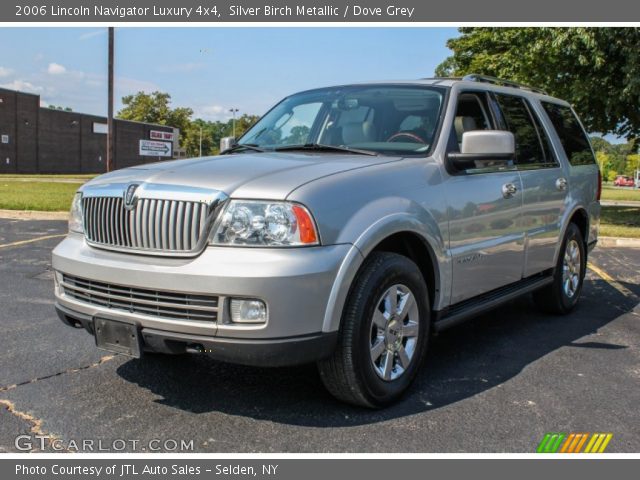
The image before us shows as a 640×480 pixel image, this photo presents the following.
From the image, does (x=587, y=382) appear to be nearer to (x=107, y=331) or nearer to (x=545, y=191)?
(x=545, y=191)

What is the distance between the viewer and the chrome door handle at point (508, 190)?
15.3 ft

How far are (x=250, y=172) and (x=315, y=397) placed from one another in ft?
4.50

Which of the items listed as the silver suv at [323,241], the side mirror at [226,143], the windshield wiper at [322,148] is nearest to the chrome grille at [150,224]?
the silver suv at [323,241]

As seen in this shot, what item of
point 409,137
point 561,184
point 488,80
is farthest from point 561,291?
point 409,137

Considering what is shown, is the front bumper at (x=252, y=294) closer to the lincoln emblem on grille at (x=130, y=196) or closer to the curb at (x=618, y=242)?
the lincoln emblem on grille at (x=130, y=196)

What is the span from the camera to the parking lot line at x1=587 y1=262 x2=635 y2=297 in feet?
24.0

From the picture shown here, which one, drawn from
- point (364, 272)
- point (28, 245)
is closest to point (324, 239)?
point (364, 272)

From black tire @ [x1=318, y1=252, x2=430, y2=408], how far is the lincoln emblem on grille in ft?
→ 4.03

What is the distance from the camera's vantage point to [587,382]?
4.23 metres

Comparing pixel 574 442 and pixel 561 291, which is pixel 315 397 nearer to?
pixel 574 442

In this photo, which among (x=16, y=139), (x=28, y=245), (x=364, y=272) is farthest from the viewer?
(x=16, y=139)

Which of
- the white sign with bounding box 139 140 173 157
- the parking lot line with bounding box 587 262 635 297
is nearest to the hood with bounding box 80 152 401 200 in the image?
the parking lot line with bounding box 587 262 635 297

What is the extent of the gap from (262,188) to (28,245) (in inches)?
297

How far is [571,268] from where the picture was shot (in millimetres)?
6195
